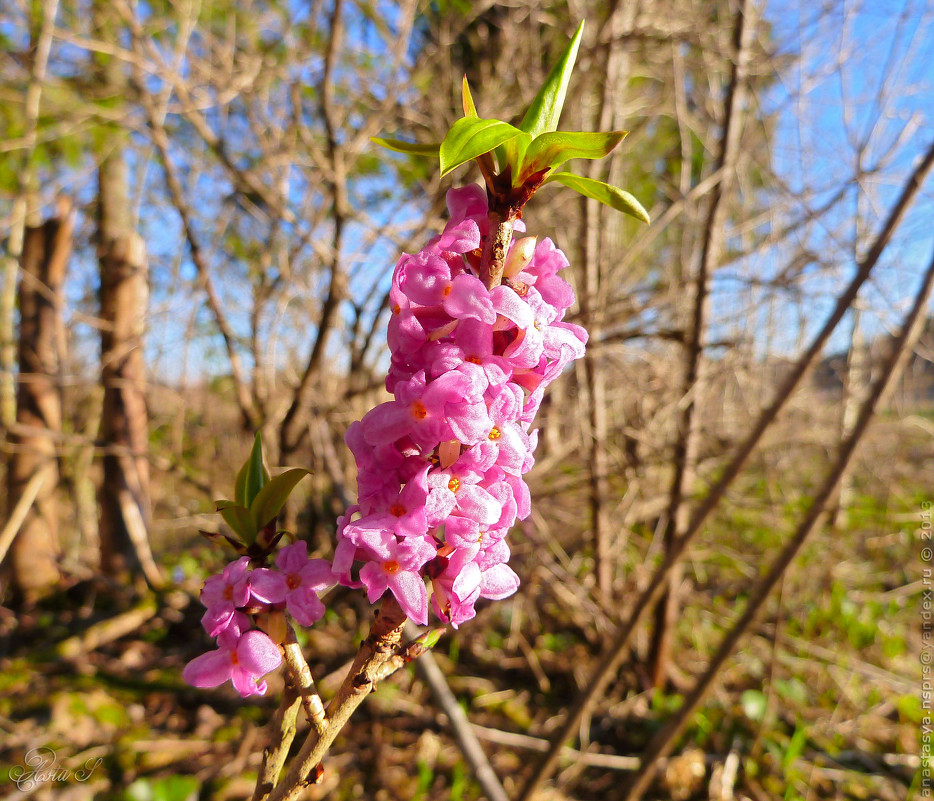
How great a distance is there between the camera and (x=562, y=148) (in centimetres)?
49

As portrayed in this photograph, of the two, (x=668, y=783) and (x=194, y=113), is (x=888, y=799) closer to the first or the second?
(x=668, y=783)

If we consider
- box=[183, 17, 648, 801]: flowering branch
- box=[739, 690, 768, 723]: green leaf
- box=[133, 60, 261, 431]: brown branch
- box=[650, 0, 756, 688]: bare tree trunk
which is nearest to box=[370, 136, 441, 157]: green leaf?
box=[183, 17, 648, 801]: flowering branch

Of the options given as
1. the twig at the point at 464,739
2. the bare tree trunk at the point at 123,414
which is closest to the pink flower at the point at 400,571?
the twig at the point at 464,739

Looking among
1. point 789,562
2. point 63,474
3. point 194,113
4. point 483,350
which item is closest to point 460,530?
point 483,350

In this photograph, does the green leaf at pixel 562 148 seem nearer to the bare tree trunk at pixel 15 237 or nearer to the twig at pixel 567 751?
the twig at pixel 567 751

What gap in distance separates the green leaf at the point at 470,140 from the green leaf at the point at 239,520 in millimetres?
381

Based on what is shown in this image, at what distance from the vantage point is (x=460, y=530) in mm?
502

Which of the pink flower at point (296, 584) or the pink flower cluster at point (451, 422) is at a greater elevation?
the pink flower cluster at point (451, 422)

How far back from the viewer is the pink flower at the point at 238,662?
1.72 ft

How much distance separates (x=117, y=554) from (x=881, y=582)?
587 centimetres

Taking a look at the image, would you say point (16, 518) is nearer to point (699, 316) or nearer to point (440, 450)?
point (440, 450)

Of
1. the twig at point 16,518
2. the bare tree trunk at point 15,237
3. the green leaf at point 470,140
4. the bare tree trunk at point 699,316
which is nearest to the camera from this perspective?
the green leaf at point 470,140
